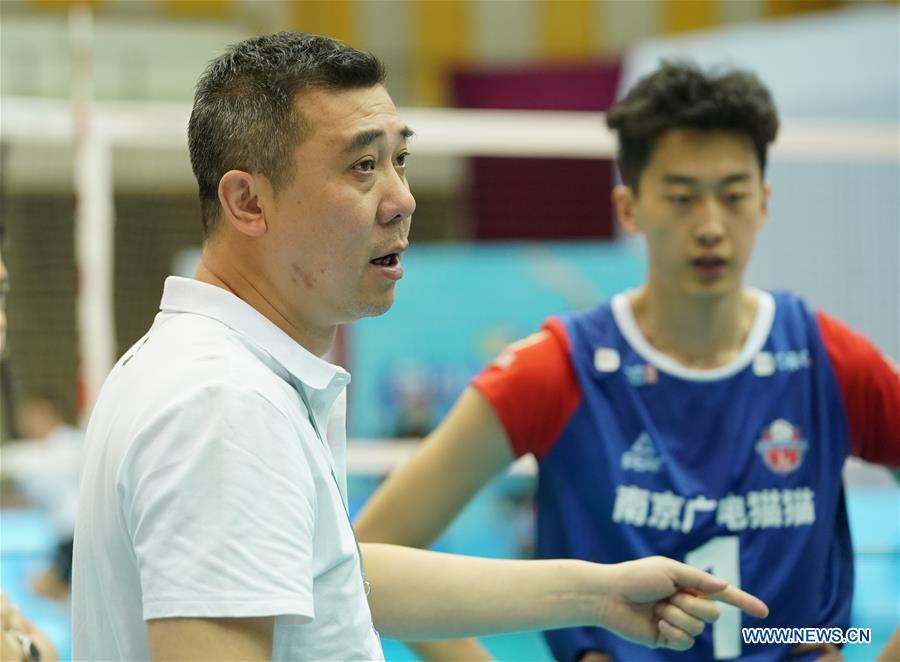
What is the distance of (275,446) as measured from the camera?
54.1 inches

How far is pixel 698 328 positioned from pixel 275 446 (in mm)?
1457

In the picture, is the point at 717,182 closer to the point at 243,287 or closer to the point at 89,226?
the point at 243,287

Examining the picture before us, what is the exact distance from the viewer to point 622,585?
196 centimetres

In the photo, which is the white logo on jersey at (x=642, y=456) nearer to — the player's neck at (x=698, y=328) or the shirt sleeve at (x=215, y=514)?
the player's neck at (x=698, y=328)

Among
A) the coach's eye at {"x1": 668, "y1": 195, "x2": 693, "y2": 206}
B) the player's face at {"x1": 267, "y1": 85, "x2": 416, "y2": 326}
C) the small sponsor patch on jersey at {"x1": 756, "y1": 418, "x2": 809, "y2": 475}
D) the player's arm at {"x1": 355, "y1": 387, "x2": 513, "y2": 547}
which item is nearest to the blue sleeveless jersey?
the small sponsor patch on jersey at {"x1": 756, "y1": 418, "x2": 809, "y2": 475}

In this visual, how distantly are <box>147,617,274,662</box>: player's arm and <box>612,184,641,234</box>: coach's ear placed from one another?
168 centimetres

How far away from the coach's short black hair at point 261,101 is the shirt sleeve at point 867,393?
1.32 meters

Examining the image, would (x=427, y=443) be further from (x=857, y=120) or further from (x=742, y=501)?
(x=857, y=120)

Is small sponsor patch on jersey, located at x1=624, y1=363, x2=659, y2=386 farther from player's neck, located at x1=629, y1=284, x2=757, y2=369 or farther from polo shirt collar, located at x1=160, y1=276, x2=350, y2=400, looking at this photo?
polo shirt collar, located at x1=160, y1=276, x2=350, y2=400

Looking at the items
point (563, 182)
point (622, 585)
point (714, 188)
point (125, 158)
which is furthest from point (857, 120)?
point (622, 585)

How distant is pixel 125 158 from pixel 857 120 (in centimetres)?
564

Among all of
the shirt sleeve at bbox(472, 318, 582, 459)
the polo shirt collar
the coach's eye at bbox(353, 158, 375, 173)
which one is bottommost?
the shirt sleeve at bbox(472, 318, 582, 459)

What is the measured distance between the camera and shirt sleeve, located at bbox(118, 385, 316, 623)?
1.30m

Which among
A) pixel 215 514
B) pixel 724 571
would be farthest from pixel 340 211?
pixel 724 571
